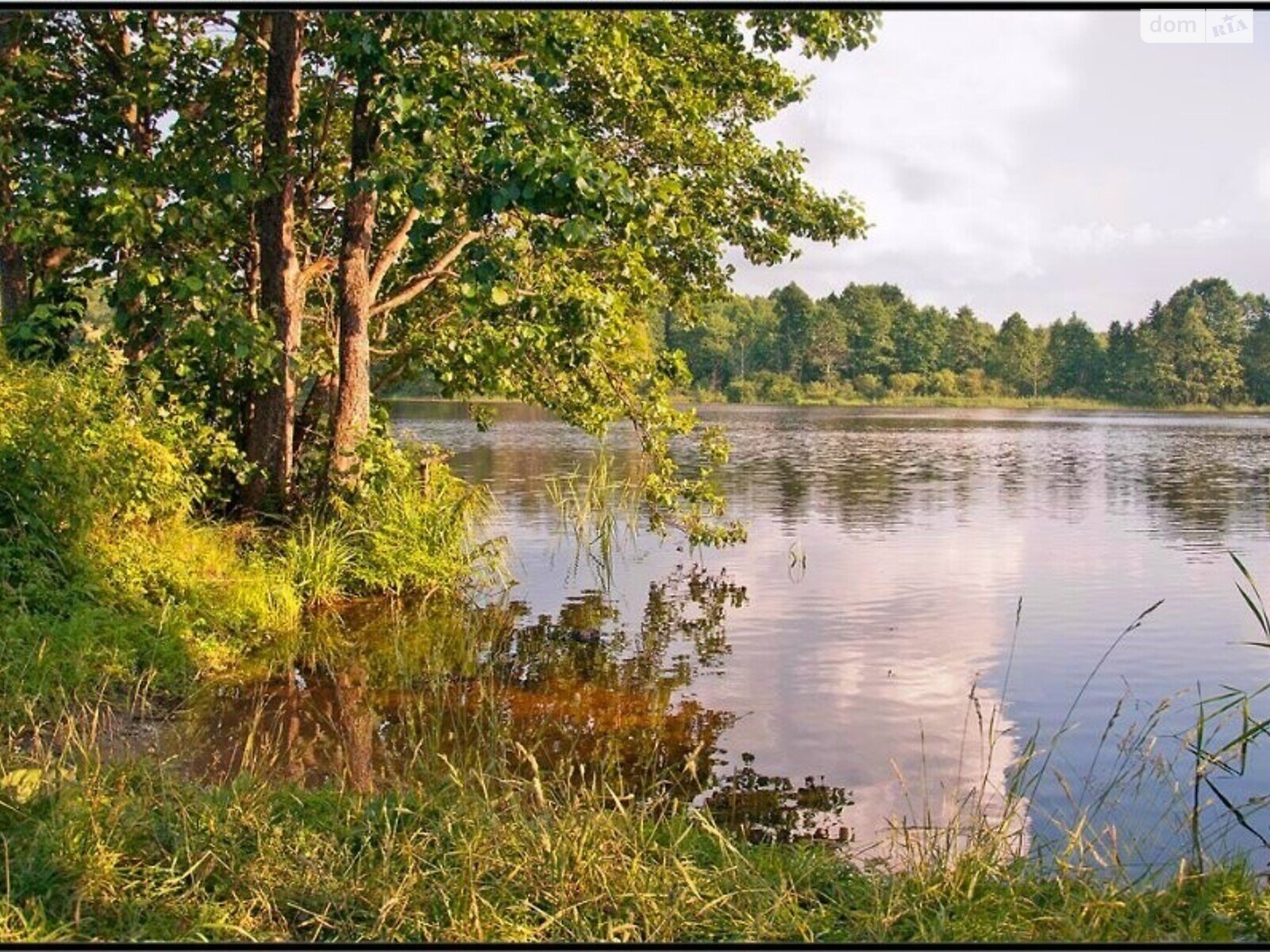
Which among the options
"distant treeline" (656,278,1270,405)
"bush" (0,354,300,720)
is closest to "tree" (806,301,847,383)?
"distant treeline" (656,278,1270,405)

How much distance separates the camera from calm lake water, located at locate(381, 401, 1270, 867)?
7.66 meters

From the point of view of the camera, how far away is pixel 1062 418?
73.2 m

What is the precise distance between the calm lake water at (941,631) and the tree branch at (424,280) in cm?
196

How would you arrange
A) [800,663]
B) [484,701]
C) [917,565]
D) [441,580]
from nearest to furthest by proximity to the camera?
[484,701], [800,663], [441,580], [917,565]

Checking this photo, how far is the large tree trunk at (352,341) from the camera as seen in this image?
12.5 metres

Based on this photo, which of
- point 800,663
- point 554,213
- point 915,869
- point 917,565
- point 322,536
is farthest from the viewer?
point 917,565

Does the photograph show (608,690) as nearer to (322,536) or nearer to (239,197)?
(322,536)

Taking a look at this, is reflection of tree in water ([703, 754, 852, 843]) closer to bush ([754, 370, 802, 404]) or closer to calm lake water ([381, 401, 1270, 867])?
calm lake water ([381, 401, 1270, 867])

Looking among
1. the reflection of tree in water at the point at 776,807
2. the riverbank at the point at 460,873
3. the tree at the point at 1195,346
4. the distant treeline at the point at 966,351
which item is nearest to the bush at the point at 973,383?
the distant treeline at the point at 966,351

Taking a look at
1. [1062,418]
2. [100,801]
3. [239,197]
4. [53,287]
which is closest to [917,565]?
[239,197]

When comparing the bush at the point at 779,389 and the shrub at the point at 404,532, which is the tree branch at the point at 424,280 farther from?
the bush at the point at 779,389

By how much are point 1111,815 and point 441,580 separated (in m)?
8.28

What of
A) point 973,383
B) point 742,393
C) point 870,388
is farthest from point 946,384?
point 742,393

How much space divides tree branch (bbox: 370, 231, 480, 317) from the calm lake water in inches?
77.1
